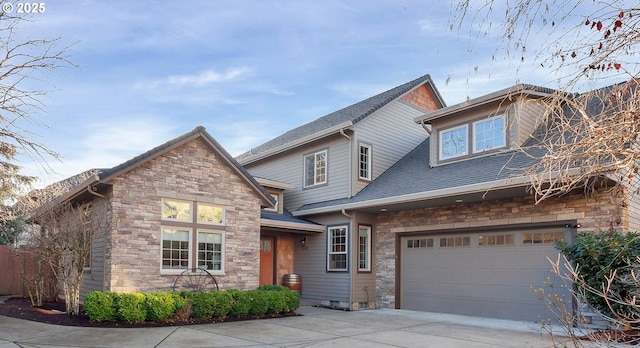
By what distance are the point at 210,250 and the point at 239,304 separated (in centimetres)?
175

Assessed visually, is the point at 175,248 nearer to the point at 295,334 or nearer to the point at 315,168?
the point at 295,334

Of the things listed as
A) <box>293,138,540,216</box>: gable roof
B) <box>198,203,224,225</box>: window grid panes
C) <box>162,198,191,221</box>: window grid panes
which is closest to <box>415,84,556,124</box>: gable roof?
<box>293,138,540,216</box>: gable roof

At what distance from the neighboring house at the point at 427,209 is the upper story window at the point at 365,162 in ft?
0.10

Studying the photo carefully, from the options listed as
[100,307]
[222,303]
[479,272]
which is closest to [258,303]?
[222,303]

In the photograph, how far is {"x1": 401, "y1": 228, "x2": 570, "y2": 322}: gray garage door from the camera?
36.6ft

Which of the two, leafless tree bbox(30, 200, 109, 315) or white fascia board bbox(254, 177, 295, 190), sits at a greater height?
white fascia board bbox(254, 177, 295, 190)

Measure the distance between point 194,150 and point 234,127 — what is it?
8580 mm

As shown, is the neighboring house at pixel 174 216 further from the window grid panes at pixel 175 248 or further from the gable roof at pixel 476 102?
the gable roof at pixel 476 102

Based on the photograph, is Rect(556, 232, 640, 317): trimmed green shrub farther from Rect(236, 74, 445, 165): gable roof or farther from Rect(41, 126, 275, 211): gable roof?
Rect(41, 126, 275, 211): gable roof

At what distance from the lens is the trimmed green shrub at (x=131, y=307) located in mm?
9500

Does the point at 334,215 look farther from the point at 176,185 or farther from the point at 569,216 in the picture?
the point at 569,216

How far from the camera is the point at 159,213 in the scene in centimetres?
1132

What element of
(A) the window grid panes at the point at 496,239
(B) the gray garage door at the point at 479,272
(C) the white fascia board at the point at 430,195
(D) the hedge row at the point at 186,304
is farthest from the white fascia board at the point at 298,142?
(D) the hedge row at the point at 186,304

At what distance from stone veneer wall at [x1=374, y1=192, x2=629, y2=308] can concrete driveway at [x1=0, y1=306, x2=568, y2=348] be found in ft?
7.73
